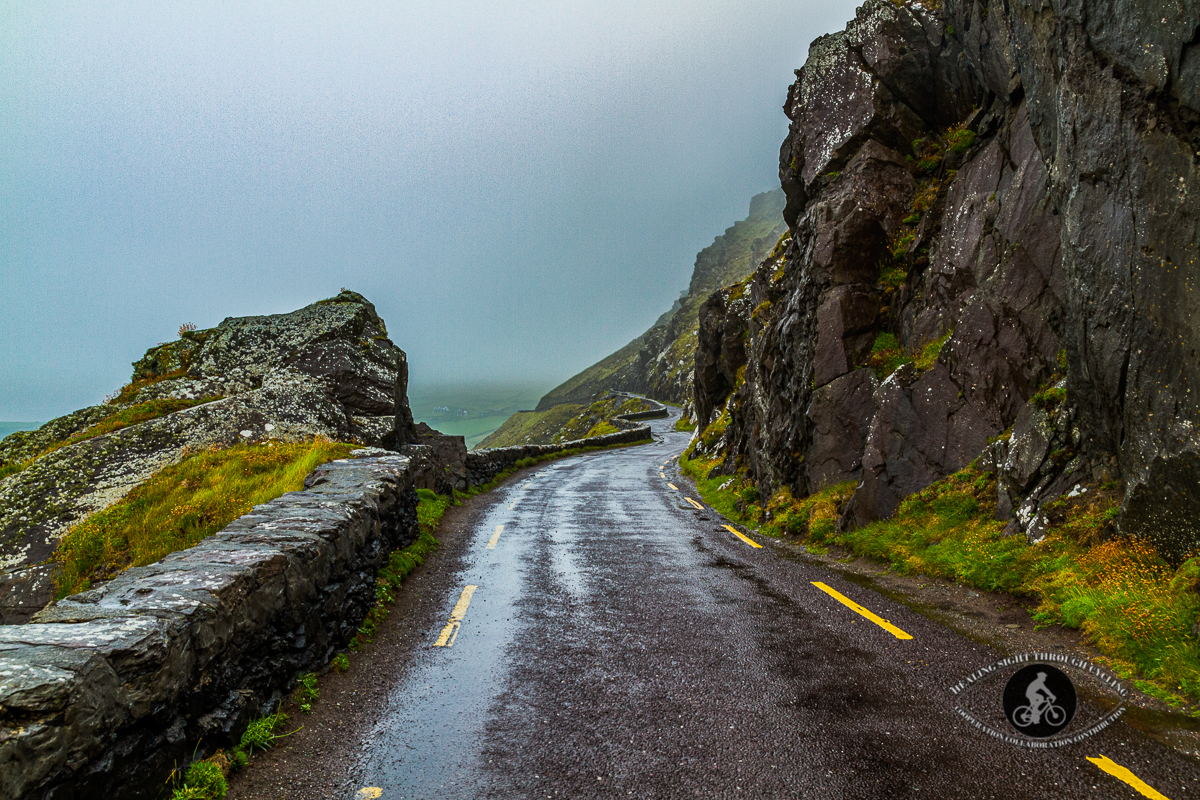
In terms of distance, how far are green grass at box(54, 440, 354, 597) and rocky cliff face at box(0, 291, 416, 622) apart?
339 mm

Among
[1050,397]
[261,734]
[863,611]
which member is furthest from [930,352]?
[261,734]

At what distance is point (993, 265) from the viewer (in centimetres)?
1080

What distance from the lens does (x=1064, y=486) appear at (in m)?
8.05

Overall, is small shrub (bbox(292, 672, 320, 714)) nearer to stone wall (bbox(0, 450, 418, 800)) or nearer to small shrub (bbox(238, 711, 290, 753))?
stone wall (bbox(0, 450, 418, 800))

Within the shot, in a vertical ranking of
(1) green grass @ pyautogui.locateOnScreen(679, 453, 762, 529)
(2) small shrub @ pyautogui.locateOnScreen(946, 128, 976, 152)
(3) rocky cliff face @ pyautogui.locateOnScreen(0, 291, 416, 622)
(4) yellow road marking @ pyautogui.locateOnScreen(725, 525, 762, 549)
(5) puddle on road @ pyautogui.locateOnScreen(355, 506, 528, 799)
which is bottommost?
(4) yellow road marking @ pyautogui.locateOnScreen(725, 525, 762, 549)

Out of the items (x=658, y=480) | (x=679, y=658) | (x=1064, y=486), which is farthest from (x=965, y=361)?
(x=658, y=480)

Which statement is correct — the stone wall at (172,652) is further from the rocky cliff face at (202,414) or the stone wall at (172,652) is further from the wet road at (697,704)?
the rocky cliff face at (202,414)

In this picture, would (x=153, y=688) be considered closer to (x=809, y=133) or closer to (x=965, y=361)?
(x=965, y=361)

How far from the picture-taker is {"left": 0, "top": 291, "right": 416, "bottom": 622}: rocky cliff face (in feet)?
28.3

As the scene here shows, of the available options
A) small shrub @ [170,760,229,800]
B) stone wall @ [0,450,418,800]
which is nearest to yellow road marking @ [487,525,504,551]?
stone wall @ [0,450,418,800]

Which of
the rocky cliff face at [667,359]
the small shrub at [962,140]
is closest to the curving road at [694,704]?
the small shrub at [962,140]

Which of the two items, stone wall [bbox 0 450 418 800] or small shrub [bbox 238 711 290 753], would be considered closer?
stone wall [bbox 0 450 418 800]

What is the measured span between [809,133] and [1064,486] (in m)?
12.5

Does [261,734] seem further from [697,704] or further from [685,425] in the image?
[685,425]
